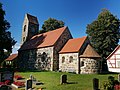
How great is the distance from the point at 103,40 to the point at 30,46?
59.9ft

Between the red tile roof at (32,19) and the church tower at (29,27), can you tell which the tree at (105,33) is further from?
the red tile roof at (32,19)

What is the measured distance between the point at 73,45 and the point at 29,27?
61.9ft

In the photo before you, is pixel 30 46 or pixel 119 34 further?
pixel 119 34

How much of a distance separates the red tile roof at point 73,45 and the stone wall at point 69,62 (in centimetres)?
77

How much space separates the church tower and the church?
484 centimetres

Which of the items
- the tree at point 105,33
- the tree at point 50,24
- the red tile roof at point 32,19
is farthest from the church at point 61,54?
the tree at point 50,24

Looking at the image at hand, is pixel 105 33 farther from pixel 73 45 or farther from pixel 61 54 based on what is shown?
pixel 61 54

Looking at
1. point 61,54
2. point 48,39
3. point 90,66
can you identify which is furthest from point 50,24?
point 90,66

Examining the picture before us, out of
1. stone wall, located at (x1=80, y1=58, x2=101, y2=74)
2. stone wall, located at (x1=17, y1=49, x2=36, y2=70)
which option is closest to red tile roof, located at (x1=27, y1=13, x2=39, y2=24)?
stone wall, located at (x1=17, y1=49, x2=36, y2=70)

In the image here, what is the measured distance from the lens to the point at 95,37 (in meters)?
48.1

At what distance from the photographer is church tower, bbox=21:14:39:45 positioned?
161ft

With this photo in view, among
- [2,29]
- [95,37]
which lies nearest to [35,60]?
[2,29]

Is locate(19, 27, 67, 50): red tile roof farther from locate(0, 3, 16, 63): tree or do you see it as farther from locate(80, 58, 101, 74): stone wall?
locate(80, 58, 101, 74): stone wall

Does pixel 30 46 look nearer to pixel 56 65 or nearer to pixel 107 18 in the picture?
pixel 56 65
